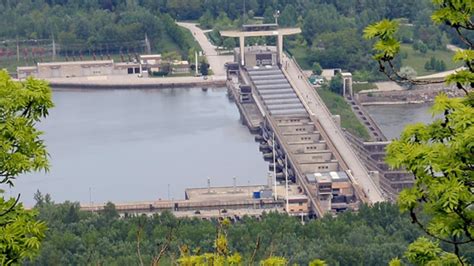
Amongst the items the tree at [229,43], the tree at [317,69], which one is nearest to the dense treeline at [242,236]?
the tree at [317,69]

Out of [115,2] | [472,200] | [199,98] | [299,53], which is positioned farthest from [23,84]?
[115,2]

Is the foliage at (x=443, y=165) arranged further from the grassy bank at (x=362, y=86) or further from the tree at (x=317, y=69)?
the tree at (x=317, y=69)

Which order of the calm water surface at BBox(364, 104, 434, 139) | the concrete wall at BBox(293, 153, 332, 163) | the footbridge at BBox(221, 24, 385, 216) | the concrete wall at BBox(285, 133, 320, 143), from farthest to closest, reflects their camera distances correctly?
1. the calm water surface at BBox(364, 104, 434, 139)
2. the concrete wall at BBox(285, 133, 320, 143)
3. the concrete wall at BBox(293, 153, 332, 163)
4. the footbridge at BBox(221, 24, 385, 216)

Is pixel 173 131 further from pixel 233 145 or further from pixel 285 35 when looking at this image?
pixel 285 35

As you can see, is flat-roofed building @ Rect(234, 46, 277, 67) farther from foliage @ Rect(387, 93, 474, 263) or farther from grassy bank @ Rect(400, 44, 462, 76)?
foliage @ Rect(387, 93, 474, 263)

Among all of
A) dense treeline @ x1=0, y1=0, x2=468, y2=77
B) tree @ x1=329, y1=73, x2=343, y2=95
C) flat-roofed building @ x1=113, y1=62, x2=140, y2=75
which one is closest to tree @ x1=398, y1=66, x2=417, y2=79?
dense treeline @ x1=0, y1=0, x2=468, y2=77

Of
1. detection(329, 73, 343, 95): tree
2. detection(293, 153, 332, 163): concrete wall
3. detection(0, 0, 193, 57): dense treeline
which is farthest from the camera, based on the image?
detection(0, 0, 193, 57): dense treeline
